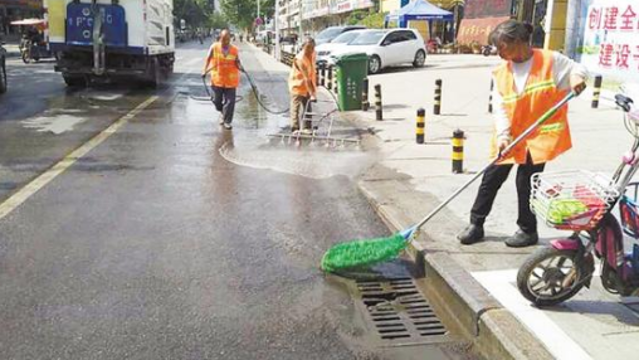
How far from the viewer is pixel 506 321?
3.60 metres

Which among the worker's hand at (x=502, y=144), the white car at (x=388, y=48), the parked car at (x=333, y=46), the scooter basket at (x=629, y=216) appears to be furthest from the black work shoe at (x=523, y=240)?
the white car at (x=388, y=48)

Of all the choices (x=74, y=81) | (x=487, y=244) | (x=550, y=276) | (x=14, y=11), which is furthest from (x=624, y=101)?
(x=14, y=11)

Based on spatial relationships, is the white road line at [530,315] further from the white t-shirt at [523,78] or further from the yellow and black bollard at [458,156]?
the yellow and black bollard at [458,156]

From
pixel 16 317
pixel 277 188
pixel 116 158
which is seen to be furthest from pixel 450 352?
pixel 116 158

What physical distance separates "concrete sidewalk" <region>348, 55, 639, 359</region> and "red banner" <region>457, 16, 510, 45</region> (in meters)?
21.0

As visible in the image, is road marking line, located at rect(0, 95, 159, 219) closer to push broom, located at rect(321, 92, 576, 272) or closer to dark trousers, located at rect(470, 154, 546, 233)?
push broom, located at rect(321, 92, 576, 272)

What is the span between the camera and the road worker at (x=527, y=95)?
436 centimetres

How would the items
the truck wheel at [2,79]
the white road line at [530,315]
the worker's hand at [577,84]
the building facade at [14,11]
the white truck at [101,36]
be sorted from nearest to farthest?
the white road line at [530,315], the worker's hand at [577,84], the truck wheel at [2,79], the white truck at [101,36], the building facade at [14,11]

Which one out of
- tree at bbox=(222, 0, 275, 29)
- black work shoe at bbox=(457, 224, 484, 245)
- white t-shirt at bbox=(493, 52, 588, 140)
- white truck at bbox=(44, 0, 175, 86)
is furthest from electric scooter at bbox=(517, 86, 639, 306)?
tree at bbox=(222, 0, 275, 29)

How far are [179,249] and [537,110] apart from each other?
2958mm

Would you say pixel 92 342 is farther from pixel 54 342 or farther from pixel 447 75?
pixel 447 75

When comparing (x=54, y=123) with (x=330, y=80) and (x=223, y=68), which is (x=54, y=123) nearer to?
(x=223, y=68)

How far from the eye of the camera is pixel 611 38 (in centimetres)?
1331

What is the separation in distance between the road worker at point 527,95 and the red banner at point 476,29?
28.8 meters
